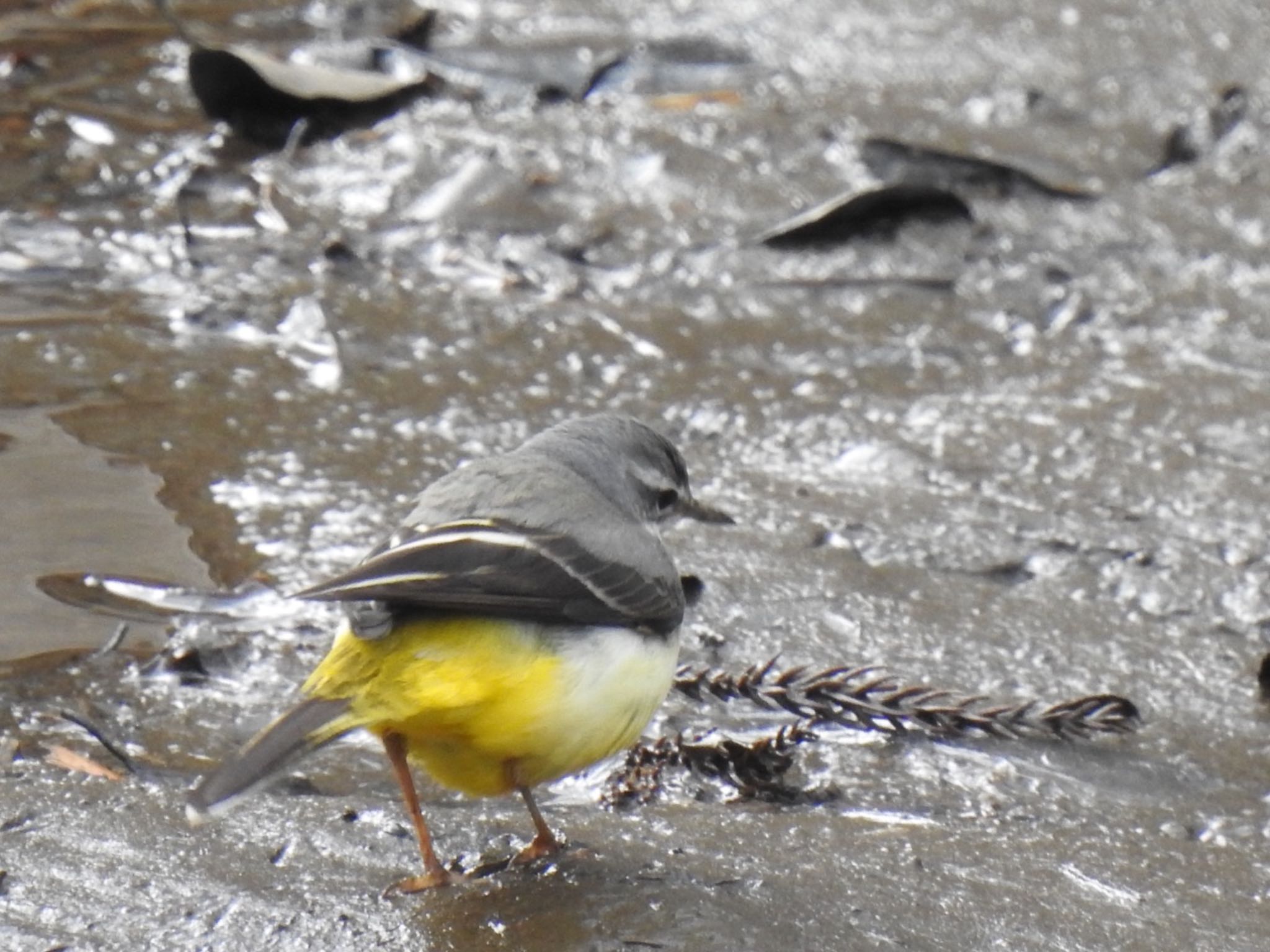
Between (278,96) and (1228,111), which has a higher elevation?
(1228,111)

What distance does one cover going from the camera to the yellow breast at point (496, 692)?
140 inches

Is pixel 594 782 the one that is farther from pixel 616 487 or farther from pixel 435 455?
pixel 435 455

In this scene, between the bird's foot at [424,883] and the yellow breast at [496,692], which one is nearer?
the bird's foot at [424,883]

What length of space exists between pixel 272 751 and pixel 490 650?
0.54 metres

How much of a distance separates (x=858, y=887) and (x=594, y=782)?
91 cm

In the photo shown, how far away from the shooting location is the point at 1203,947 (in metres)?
3.53

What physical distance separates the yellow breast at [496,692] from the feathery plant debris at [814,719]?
1.03 ft

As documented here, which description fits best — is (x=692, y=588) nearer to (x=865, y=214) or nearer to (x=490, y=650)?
(x=490, y=650)

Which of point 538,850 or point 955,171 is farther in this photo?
point 955,171

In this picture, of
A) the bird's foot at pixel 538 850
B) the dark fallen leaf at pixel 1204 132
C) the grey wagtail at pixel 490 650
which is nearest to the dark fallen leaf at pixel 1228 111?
the dark fallen leaf at pixel 1204 132

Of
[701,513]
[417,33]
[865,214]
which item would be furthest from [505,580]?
[417,33]

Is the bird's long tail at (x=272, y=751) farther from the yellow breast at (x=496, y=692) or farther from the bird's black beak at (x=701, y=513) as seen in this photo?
the bird's black beak at (x=701, y=513)

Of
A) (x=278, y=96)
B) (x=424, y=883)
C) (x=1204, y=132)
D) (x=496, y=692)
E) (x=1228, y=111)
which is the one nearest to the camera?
(x=424, y=883)

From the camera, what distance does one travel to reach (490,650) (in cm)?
368
